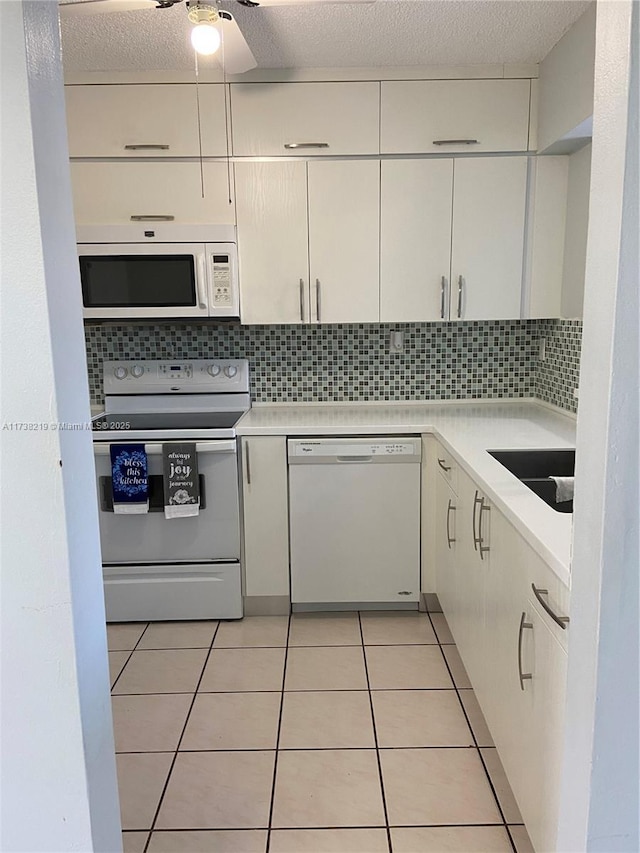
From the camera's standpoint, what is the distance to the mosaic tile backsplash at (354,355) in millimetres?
3314

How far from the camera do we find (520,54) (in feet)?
8.77

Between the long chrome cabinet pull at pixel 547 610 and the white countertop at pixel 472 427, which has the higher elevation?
the white countertop at pixel 472 427

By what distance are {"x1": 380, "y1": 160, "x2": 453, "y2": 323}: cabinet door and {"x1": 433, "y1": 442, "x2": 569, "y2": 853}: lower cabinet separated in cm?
102

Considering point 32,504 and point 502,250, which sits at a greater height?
point 502,250

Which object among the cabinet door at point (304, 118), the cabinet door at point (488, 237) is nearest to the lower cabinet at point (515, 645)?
the cabinet door at point (488, 237)

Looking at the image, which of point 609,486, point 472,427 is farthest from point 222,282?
point 609,486

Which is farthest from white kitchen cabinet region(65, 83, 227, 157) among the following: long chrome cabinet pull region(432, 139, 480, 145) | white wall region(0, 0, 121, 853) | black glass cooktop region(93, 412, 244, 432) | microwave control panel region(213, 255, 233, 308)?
white wall region(0, 0, 121, 853)

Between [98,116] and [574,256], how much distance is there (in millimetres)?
2171

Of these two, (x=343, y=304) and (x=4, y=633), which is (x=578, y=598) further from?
(x=343, y=304)

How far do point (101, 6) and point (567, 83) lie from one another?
1.72 metres

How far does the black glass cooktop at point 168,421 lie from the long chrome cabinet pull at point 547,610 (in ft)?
5.46

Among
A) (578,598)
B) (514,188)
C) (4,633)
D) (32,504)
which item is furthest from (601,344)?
(514,188)

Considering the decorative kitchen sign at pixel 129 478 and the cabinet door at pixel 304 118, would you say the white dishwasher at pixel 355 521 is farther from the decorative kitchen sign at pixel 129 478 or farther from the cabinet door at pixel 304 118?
the cabinet door at pixel 304 118

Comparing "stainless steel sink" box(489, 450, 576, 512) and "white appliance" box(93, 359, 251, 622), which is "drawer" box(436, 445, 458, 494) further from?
"white appliance" box(93, 359, 251, 622)
